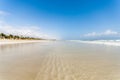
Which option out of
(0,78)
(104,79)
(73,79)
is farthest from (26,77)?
(104,79)

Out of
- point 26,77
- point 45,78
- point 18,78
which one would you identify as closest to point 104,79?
point 45,78

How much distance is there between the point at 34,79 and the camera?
140 inches

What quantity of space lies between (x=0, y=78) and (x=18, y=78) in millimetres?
574

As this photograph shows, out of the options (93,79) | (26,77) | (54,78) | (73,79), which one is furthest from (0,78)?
(93,79)

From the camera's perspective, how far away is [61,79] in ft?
11.6

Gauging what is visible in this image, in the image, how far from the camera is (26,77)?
3760 mm

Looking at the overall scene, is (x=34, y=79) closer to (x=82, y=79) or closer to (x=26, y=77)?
(x=26, y=77)

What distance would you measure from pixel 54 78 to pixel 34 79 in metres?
0.62

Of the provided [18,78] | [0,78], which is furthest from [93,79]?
[0,78]

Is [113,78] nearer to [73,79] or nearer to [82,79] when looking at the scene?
[82,79]

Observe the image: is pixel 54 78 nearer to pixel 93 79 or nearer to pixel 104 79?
pixel 93 79

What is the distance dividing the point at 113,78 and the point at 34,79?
249 centimetres

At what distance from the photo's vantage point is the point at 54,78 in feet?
11.9

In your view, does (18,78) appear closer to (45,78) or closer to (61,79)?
(45,78)
